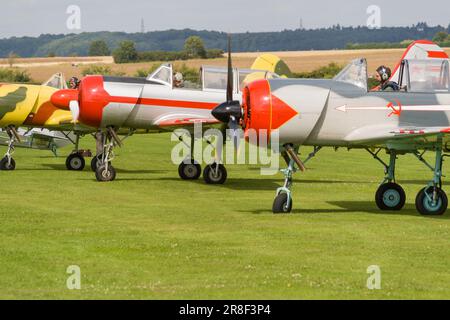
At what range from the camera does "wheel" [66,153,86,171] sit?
25.5 meters

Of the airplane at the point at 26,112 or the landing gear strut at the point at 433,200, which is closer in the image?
the landing gear strut at the point at 433,200

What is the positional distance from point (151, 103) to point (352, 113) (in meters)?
6.99

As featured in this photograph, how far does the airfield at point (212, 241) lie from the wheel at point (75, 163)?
3.05 metres

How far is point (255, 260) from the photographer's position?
11.4 meters

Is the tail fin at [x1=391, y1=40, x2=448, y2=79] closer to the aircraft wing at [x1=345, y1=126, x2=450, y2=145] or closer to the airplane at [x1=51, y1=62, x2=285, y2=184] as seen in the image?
the airplane at [x1=51, y1=62, x2=285, y2=184]

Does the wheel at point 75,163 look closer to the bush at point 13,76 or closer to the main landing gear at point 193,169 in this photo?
the main landing gear at point 193,169

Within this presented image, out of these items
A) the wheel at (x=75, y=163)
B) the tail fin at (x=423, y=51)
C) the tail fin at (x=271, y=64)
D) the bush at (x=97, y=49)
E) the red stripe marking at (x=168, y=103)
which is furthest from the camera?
the bush at (x=97, y=49)

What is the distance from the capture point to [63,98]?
23969 millimetres

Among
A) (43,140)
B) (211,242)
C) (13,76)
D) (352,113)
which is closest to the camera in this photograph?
(211,242)

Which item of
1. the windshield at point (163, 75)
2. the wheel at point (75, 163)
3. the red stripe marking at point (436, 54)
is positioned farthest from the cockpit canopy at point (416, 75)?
the wheel at point (75, 163)

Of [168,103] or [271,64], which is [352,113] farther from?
[271,64]

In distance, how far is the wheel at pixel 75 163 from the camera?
2550 cm

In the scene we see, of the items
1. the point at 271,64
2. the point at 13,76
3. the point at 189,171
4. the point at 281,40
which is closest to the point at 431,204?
the point at 189,171
